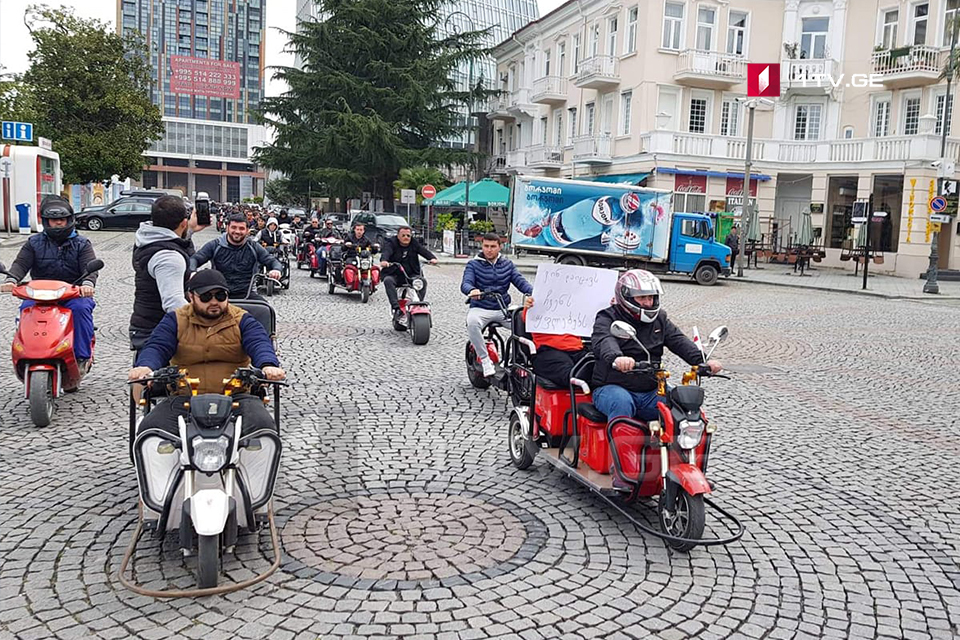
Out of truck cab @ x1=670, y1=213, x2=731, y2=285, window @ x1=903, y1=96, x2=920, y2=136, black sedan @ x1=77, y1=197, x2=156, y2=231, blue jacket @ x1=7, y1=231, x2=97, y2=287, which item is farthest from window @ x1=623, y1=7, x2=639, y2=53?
blue jacket @ x1=7, y1=231, x2=97, y2=287

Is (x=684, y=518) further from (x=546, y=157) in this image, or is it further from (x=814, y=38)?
(x=546, y=157)

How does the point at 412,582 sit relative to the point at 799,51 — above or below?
below

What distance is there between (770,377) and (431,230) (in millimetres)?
33233

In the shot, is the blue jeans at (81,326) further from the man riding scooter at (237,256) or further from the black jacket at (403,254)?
the black jacket at (403,254)

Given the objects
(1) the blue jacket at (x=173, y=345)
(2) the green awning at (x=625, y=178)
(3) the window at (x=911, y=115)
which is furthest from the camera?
(2) the green awning at (x=625, y=178)

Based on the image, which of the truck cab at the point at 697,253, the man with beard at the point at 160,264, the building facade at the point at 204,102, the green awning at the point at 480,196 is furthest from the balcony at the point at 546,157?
the building facade at the point at 204,102

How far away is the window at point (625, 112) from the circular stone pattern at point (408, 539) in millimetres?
32447

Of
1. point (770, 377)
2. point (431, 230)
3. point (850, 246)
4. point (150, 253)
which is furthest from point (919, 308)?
point (431, 230)

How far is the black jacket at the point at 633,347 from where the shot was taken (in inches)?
207

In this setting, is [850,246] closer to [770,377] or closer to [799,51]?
[799,51]

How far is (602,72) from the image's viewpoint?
36.4m

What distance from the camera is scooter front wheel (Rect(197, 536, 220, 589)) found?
13.0 ft

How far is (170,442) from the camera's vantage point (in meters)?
4.16

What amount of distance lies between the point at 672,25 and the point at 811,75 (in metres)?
5.70
